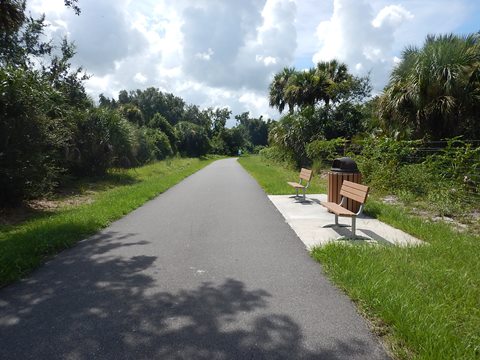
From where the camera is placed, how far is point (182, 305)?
3.88 metres

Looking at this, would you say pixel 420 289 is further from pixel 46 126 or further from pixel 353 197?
pixel 46 126

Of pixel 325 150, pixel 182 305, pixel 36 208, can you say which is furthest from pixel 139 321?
pixel 325 150

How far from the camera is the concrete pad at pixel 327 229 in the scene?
20.6 feet

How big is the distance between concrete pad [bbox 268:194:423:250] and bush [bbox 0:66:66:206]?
21.4ft

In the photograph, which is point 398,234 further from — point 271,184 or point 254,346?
point 271,184

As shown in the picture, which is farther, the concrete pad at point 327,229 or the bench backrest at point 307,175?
the bench backrest at point 307,175

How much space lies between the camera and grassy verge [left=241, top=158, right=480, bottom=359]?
301 centimetres

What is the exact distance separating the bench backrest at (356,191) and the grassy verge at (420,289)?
1.16 meters

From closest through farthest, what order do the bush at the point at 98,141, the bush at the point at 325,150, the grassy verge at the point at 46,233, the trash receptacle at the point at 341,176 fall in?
the grassy verge at the point at 46,233
the trash receptacle at the point at 341,176
the bush at the point at 98,141
the bush at the point at 325,150

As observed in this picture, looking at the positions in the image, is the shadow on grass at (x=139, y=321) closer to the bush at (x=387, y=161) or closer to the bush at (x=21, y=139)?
the bush at (x=21, y=139)

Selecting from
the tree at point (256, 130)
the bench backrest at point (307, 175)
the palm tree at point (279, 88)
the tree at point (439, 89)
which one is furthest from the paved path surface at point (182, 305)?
the tree at point (256, 130)

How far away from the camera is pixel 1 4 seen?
8.66m

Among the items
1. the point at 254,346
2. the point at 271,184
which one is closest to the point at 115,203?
the point at 271,184

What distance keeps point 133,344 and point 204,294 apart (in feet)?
3.84
